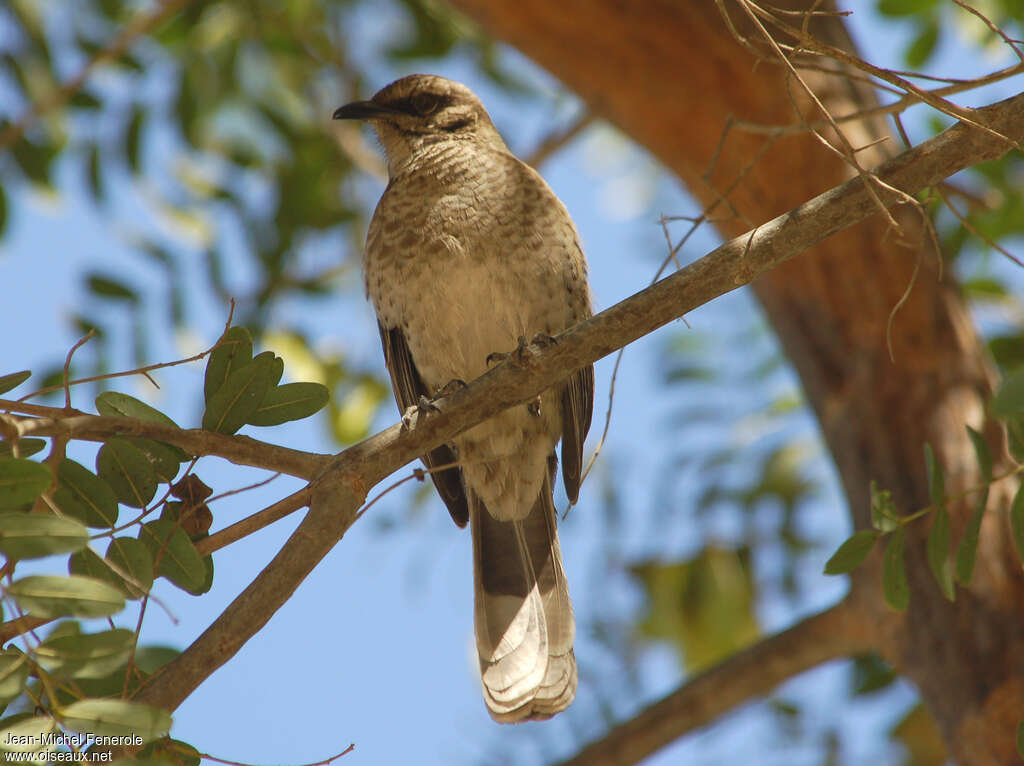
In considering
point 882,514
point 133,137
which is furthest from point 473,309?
point 133,137

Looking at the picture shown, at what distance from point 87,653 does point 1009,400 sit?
1498 millimetres

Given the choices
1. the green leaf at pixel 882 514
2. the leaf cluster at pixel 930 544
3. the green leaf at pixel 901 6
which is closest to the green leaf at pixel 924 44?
the green leaf at pixel 901 6

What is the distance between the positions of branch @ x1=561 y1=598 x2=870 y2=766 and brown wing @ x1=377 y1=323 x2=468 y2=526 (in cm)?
96

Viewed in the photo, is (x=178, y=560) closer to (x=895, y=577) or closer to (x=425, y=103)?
(x=895, y=577)

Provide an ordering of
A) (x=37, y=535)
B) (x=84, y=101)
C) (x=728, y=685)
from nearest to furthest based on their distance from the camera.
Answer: (x=37, y=535)
(x=728, y=685)
(x=84, y=101)

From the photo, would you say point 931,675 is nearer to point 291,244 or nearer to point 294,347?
point 294,347

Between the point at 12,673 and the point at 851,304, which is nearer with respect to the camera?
the point at 12,673

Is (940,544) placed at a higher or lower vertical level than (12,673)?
higher

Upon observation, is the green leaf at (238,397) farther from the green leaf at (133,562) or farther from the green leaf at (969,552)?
the green leaf at (969,552)

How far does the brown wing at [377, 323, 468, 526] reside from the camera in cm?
380

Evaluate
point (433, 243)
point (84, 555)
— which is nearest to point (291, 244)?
point (433, 243)

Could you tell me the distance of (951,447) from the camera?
350cm

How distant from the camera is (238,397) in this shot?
7.23 ft

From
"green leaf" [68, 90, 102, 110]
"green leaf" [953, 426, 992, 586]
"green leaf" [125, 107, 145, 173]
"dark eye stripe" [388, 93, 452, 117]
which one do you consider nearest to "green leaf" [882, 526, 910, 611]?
"green leaf" [953, 426, 992, 586]
